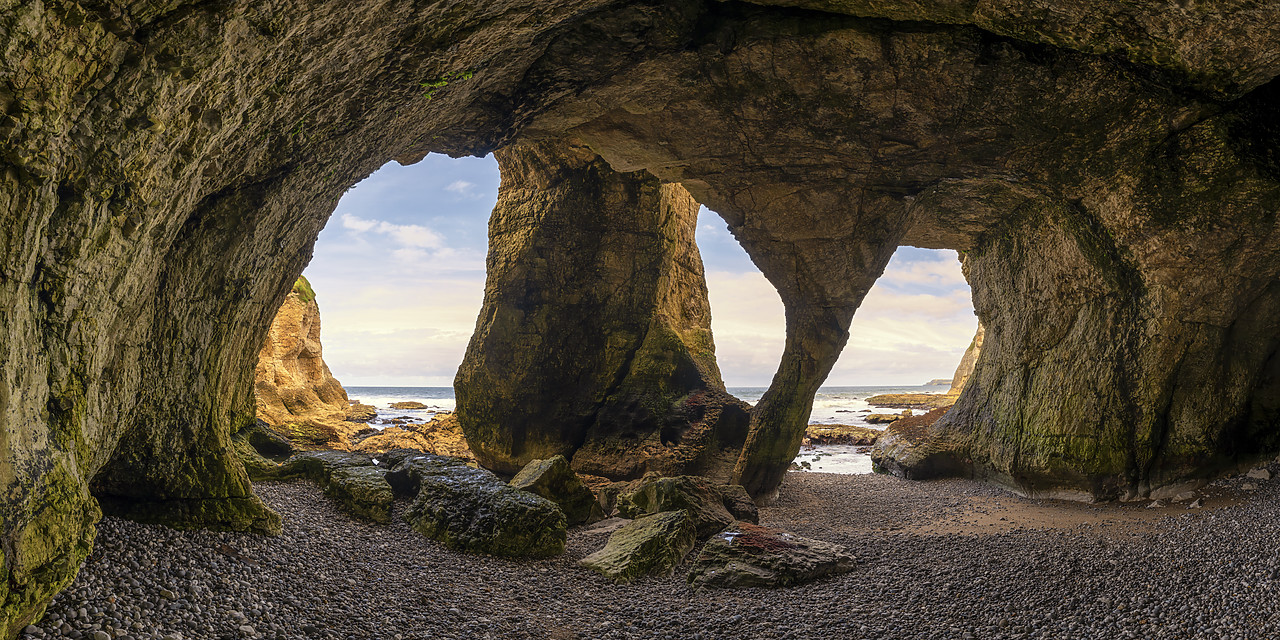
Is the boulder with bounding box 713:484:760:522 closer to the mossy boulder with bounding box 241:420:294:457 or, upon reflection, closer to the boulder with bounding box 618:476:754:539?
the boulder with bounding box 618:476:754:539

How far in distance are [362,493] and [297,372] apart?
22307 mm

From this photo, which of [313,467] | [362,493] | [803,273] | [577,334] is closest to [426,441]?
[577,334]

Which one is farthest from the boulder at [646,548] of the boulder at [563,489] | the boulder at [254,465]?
the boulder at [254,465]

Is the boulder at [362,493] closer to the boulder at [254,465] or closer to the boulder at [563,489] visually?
the boulder at [254,465]

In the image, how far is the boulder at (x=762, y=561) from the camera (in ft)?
25.1

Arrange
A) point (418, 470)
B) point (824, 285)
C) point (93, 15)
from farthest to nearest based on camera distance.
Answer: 1. point (824, 285)
2. point (418, 470)
3. point (93, 15)

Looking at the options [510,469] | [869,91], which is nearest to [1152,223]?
[869,91]

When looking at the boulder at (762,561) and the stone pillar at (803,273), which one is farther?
the stone pillar at (803,273)

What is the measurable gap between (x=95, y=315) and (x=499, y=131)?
6.10 meters

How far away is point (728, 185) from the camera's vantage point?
12.8 meters

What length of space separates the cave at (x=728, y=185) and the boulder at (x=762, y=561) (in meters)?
5.16

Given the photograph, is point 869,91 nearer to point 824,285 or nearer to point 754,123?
point 754,123

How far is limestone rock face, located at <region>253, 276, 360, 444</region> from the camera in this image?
82.4 ft

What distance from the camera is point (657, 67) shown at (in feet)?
29.4
